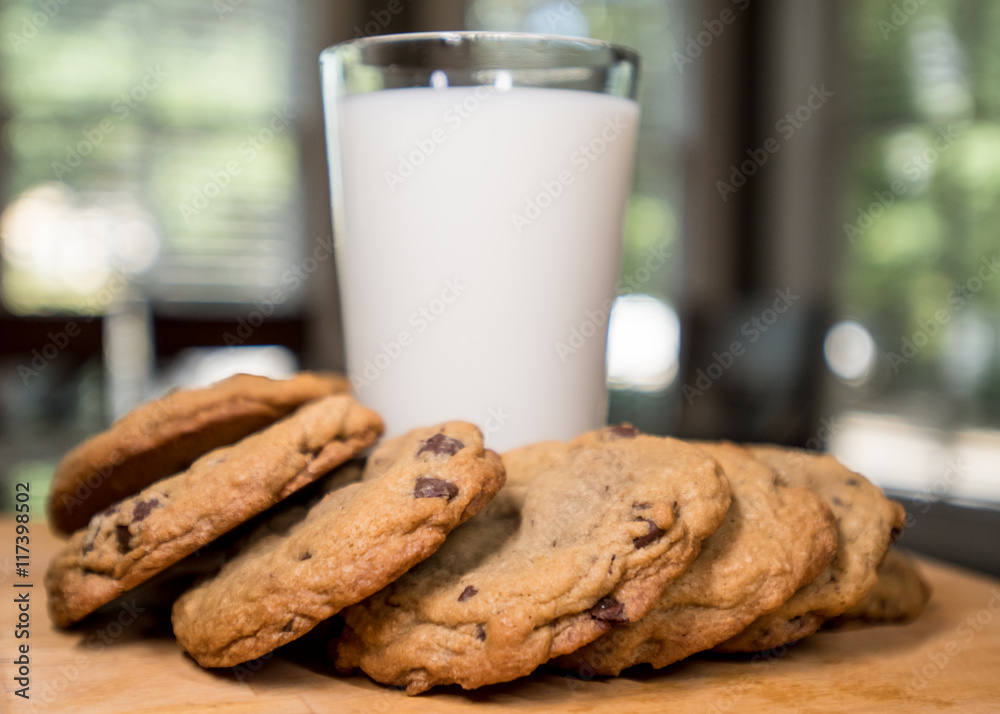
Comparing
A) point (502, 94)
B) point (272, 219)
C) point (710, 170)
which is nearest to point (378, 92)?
point (502, 94)

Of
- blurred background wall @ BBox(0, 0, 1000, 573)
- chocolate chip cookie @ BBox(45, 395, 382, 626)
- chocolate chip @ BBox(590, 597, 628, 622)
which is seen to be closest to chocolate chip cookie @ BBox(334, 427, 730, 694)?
chocolate chip @ BBox(590, 597, 628, 622)

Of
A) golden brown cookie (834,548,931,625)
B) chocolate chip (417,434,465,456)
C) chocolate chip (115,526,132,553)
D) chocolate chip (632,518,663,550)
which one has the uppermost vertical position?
chocolate chip (417,434,465,456)

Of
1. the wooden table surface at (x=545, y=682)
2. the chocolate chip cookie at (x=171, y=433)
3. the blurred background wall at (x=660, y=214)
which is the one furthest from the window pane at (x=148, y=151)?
the wooden table surface at (x=545, y=682)

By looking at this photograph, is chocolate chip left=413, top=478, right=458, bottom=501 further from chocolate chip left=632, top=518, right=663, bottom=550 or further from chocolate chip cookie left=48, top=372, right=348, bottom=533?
chocolate chip cookie left=48, top=372, right=348, bottom=533

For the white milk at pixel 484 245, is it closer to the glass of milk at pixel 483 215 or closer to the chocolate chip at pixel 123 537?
the glass of milk at pixel 483 215

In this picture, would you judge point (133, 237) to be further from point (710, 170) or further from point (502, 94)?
point (502, 94)

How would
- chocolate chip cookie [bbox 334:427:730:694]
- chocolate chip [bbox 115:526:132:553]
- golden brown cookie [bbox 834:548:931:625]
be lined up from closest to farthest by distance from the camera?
chocolate chip cookie [bbox 334:427:730:694]
chocolate chip [bbox 115:526:132:553]
golden brown cookie [bbox 834:548:931:625]
